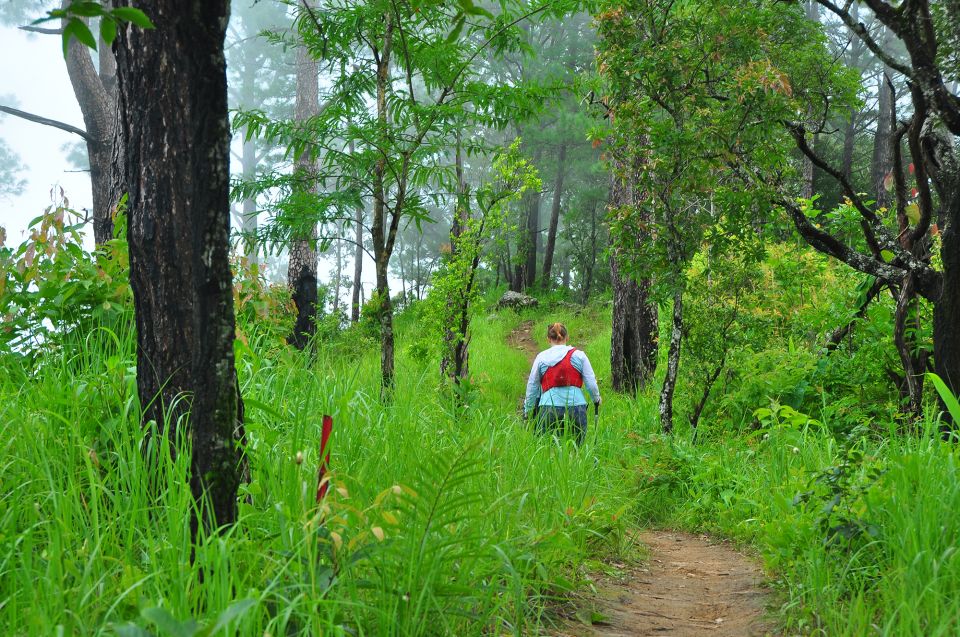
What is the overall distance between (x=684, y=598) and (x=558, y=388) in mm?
3129

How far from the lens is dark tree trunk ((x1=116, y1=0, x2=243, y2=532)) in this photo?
2.19 m

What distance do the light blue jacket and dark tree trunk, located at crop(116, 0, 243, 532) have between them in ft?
14.0

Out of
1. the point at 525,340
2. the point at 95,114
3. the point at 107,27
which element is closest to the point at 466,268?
the point at 95,114

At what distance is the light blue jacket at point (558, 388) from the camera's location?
21.0ft

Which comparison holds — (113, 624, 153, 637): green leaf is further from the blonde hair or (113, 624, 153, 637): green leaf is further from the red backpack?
the blonde hair

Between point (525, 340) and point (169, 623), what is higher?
point (525, 340)

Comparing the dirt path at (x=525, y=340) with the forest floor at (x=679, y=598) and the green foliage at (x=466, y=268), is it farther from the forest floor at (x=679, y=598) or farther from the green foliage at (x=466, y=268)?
the forest floor at (x=679, y=598)

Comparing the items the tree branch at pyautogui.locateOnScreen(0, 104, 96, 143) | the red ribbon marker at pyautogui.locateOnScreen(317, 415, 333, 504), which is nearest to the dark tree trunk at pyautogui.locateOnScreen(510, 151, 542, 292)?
the tree branch at pyautogui.locateOnScreen(0, 104, 96, 143)

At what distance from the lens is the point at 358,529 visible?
8.14 feet

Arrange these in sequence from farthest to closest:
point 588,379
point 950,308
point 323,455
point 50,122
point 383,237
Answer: point 50,122 → point 588,379 → point 383,237 → point 950,308 → point 323,455

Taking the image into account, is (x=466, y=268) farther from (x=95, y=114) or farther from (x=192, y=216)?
(x=192, y=216)

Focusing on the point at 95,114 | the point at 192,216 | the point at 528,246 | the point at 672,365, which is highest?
the point at 95,114

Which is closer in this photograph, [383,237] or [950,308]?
[950,308]

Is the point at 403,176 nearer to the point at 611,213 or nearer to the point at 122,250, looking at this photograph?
the point at 122,250
